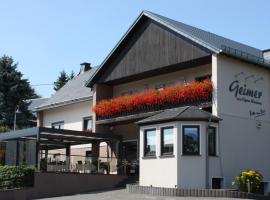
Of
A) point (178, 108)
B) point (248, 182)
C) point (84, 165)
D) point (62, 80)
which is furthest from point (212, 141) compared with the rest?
point (62, 80)

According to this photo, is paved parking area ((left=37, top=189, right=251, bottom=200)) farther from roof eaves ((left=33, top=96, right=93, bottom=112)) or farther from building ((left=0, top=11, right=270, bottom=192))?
roof eaves ((left=33, top=96, right=93, bottom=112))

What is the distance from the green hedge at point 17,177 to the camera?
2666 cm

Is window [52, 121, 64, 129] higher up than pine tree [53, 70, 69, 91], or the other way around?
Result: pine tree [53, 70, 69, 91]

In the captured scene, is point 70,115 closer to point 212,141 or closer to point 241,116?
point 241,116

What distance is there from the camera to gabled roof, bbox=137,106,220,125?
976 inches

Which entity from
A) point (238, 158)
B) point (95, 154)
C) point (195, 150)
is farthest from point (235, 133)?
point (95, 154)

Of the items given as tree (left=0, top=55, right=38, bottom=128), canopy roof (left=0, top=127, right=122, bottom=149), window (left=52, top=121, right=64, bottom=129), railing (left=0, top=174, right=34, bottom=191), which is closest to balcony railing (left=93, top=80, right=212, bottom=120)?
canopy roof (left=0, top=127, right=122, bottom=149)

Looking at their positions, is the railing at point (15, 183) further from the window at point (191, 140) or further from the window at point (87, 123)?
the window at point (87, 123)

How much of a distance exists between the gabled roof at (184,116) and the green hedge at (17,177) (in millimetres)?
6393

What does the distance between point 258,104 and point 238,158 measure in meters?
3.52

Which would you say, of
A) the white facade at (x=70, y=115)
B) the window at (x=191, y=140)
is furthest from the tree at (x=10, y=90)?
the window at (x=191, y=140)

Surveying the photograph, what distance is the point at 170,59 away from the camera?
2852 centimetres

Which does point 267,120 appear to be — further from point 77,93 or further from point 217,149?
point 77,93

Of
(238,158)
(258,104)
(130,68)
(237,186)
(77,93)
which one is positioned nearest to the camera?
(237,186)
